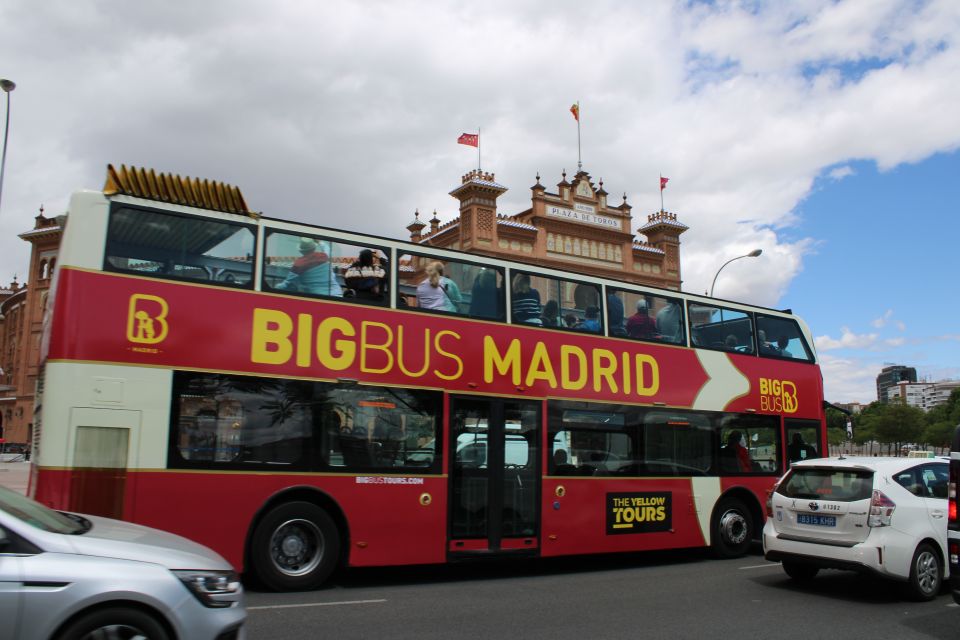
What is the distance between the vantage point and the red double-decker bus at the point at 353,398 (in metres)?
7.19

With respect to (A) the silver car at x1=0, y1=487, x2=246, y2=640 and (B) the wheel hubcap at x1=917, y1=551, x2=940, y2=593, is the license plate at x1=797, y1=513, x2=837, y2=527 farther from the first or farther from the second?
(A) the silver car at x1=0, y1=487, x2=246, y2=640

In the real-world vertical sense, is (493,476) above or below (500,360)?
below

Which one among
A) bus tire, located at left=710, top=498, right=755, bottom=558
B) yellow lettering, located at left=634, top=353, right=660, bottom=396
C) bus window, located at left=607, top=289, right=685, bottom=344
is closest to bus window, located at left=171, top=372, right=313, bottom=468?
bus window, located at left=607, top=289, right=685, bottom=344

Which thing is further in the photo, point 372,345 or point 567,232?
point 567,232

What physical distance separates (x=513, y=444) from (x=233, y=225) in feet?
14.0

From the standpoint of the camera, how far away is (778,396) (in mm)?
12469

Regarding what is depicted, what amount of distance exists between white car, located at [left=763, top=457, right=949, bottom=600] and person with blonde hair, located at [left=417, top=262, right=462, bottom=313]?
→ 458 cm

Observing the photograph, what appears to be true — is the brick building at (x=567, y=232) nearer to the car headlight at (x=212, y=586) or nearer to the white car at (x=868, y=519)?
the white car at (x=868, y=519)

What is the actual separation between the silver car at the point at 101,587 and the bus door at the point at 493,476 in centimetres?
461

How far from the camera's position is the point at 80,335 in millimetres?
7051

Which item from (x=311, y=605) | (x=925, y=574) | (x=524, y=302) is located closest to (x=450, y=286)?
(x=524, y=302)

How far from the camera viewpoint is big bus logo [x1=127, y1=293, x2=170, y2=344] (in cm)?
731

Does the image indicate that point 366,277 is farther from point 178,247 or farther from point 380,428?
point 178,247

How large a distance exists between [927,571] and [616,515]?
3.67 m
